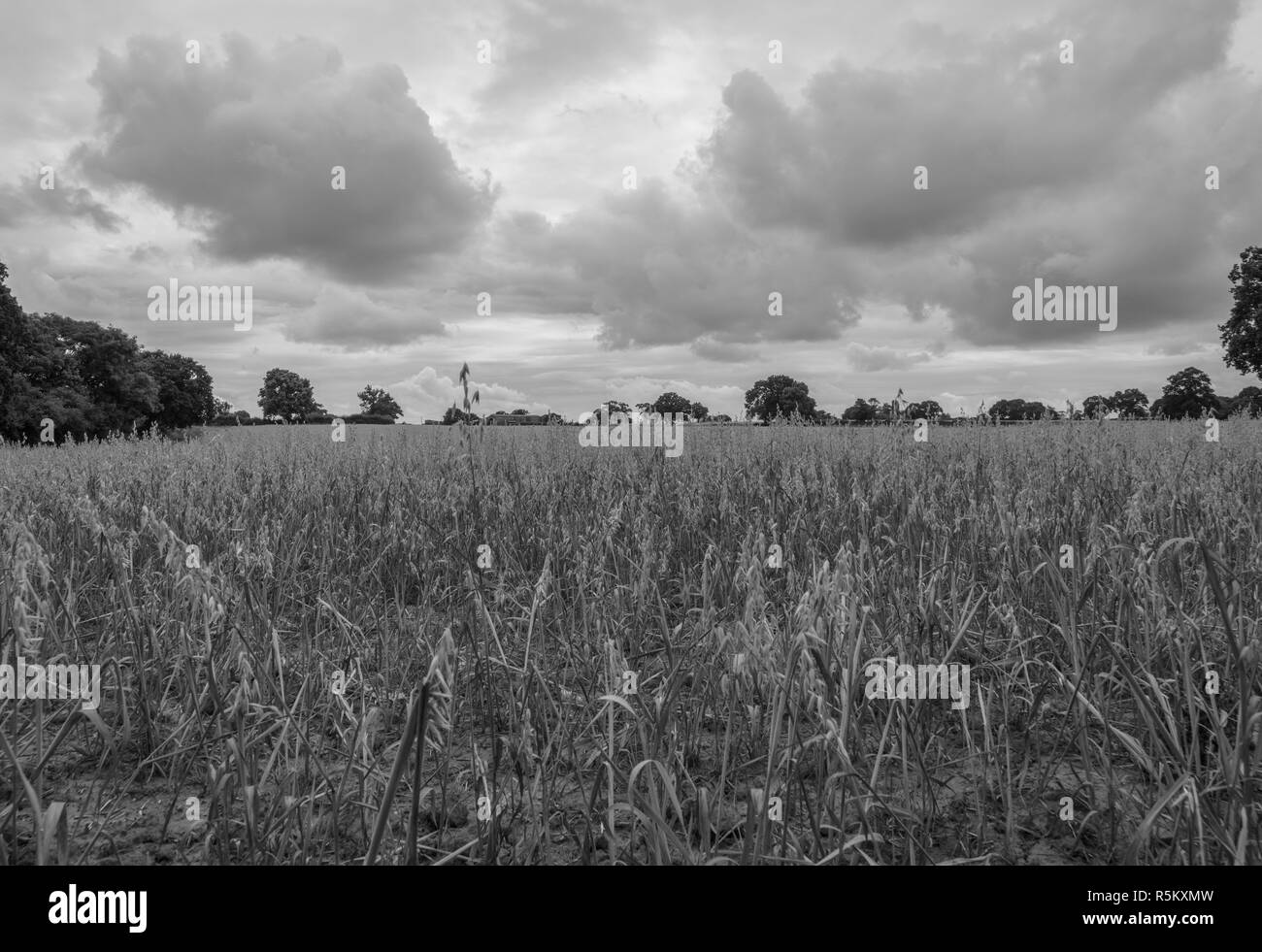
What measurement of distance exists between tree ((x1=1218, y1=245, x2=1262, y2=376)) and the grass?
50.0 meters

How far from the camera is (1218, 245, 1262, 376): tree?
42.9 metres

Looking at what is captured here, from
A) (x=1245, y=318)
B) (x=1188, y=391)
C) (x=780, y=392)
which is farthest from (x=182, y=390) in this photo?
(x=1188, y=391)

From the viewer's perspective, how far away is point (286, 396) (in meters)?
52.4

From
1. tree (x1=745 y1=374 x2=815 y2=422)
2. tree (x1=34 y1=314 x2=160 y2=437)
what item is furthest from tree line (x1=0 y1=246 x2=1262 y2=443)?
tree (x1=745 y1=374 x2=815 y2=422)

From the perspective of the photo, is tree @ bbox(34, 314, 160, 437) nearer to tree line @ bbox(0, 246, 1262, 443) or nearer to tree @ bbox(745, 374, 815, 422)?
tree line @ bbox(0, 246, 1262, 443)

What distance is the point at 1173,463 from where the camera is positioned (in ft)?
22.7

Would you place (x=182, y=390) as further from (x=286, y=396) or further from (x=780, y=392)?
(x=780, y=392)

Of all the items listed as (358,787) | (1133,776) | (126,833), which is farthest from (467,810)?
(1133,776)

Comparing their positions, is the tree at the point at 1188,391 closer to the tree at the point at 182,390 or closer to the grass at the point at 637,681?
the grass at the point at 637,681

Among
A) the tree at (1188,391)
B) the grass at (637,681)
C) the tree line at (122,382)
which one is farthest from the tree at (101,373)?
the tree at (1188,391)

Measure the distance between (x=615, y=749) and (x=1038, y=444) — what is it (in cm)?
963

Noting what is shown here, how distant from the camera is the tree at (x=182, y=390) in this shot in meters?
48.2

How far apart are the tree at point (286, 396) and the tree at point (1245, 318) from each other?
6123cm
